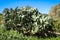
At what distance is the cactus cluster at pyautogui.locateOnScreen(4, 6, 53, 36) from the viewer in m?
15.0

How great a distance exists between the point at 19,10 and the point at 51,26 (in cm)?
320

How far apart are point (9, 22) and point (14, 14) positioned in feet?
2.64

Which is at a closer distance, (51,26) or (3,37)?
(3,37)

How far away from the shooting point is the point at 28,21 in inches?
631

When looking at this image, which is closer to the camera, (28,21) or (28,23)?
(28,23)

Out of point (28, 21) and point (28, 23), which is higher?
point (28, 21)

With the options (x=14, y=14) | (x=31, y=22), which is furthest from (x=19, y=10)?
(x=31, y=22)

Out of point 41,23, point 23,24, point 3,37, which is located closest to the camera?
point 3,37

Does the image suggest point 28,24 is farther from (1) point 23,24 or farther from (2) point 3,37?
(2) point 3,37

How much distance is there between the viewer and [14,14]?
16281 millimetres

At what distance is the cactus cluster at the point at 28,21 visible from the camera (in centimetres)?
1504

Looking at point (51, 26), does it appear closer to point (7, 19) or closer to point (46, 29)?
point (46, 29)

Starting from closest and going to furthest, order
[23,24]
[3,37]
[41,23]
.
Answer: [3,37]
[41,23]
[23,24]

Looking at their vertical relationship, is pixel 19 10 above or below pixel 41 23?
above
